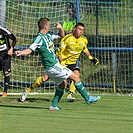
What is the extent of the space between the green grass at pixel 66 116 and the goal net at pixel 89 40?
1895mm

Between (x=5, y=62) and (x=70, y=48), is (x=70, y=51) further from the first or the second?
(x=5, y=62)

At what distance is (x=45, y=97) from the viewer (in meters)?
14.5

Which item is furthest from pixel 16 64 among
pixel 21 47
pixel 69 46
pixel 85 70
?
pixel 69 46

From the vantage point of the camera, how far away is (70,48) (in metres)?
13.7

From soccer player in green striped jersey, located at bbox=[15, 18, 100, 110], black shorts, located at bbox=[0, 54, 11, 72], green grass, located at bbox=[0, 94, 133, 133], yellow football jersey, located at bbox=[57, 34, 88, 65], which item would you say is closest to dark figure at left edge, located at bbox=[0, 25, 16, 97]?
black shorts, located at bbox=[0, 54, 11, 72]

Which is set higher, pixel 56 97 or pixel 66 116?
pixel 56 97

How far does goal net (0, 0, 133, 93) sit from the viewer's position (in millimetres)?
16141

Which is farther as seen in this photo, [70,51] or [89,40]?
[89,40]

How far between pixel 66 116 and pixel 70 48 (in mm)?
3141

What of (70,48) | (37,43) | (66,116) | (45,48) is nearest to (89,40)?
(70,48)

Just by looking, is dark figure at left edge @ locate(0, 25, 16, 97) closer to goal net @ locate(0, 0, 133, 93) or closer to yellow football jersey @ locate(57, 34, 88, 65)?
goal net @ locate(0, 0, 133, 93)

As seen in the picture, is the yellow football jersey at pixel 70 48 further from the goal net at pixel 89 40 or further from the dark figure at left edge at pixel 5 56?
the goal net at pixel 89 40

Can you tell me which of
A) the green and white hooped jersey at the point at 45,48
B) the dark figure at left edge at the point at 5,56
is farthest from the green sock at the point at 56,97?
the dark figure at left edge at the point at 5,56

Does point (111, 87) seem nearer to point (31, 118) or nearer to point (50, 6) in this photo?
point (50, 6)
